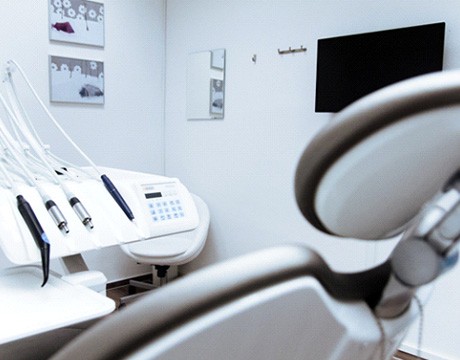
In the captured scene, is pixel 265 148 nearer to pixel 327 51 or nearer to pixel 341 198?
pixel 327 51

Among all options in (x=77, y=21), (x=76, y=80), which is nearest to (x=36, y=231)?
(x=76, y=80)

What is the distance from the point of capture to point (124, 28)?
336 cm

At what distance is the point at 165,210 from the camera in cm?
133

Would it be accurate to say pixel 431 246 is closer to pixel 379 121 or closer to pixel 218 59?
pixel 379 121

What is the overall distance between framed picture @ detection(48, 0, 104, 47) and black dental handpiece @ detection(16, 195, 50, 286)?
2289mm

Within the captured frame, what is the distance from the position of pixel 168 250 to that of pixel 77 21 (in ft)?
5.47

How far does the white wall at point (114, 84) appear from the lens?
293 cm

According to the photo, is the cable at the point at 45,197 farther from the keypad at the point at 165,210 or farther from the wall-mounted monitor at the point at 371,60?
the wall-mounted monitor at the point at 371,60

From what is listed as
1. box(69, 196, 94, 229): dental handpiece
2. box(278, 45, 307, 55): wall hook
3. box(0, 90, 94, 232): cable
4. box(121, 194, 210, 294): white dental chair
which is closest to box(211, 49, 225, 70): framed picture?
box(278, 45, 307, 55): wall hook

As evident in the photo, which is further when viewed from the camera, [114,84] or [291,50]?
[114,84]

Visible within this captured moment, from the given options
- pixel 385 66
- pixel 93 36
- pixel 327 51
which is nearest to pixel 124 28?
pixel 93 36

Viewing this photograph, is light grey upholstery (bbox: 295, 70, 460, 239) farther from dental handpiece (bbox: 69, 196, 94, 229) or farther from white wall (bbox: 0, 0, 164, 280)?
white wall (bbox: 0, 0, 164, 280)

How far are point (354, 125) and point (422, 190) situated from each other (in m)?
0.10

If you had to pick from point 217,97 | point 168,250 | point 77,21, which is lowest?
point 168,250
